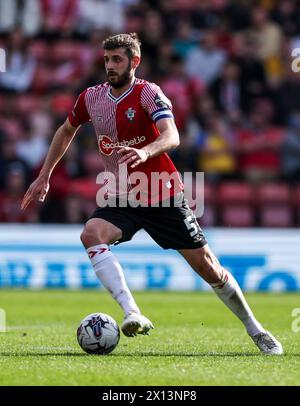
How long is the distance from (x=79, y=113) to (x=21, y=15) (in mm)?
12351

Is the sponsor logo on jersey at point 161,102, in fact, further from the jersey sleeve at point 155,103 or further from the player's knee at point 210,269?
the player's knee at point 210,269

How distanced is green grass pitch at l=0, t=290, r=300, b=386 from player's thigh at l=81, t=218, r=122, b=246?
2.80 feet

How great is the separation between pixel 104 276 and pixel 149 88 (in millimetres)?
1501

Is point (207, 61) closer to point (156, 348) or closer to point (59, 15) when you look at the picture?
point (59, 15)

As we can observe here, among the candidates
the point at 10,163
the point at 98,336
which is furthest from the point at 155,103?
the point at 10,163

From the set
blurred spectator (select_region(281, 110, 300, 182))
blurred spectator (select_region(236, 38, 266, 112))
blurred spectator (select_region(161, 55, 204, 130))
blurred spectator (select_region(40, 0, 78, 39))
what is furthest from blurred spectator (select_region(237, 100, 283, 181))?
blurred spectator (select_region(40, 0, 78, 39))

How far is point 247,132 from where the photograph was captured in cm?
1795

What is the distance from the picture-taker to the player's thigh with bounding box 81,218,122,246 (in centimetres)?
777

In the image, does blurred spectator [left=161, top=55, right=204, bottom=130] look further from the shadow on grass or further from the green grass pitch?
the shadow on grass

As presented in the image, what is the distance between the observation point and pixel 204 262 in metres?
7.93

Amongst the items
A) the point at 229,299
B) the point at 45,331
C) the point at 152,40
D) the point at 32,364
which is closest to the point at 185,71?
the point at 152,40

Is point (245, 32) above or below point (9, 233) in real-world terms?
above

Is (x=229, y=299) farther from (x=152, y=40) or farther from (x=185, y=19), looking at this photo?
(x=185, y=19)

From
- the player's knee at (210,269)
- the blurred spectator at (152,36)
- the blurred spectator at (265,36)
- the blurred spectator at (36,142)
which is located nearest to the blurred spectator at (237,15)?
→ the blurred spectator at (265,36)
